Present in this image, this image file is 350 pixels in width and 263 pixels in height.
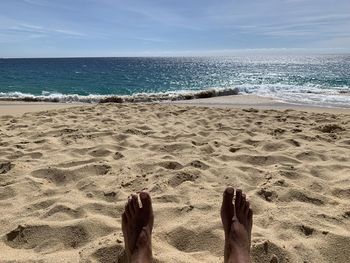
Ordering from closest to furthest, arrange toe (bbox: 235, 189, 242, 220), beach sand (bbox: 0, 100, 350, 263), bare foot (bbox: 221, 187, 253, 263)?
bare foot (bbox: 221, 187, 253, 263) → beach sand (bbox: 0, 100, 350, 263) → toe (bbox: 235, 189, 242, 220)

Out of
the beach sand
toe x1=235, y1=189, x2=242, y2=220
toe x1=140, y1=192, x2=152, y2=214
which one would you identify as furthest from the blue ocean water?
toe x1=140, y1=192, x2=152, y2=214

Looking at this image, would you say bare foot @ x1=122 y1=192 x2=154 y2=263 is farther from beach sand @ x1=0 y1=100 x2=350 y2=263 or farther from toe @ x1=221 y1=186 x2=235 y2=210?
toe @ x1=221 y1=186 x2=235 y2=210

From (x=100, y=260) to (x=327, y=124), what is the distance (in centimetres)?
397

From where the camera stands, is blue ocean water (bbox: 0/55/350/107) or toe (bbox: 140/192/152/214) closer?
toe (bbox: 140/192/152/214)

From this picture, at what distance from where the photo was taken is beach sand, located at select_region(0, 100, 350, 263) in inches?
73.7

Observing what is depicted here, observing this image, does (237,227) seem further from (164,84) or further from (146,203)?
(164,84)

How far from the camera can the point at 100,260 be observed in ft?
5.72

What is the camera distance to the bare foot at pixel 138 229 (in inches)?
67.8

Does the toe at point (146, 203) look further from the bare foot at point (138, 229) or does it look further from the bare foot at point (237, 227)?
the bare foot at point (237, 227)

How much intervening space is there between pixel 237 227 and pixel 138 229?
533mm

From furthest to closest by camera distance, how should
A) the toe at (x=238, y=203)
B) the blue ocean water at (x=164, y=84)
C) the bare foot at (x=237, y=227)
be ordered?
1. the blue ocean water at (x=164, y=84)
2. the toe at (x=238, y=203)
3. the bare foot at (x=237, y=227)

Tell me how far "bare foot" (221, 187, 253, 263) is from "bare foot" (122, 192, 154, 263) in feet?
1.34

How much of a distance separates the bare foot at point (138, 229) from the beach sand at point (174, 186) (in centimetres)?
8

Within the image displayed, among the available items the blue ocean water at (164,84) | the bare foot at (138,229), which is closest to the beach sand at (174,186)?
the bare foot at (138,229)
